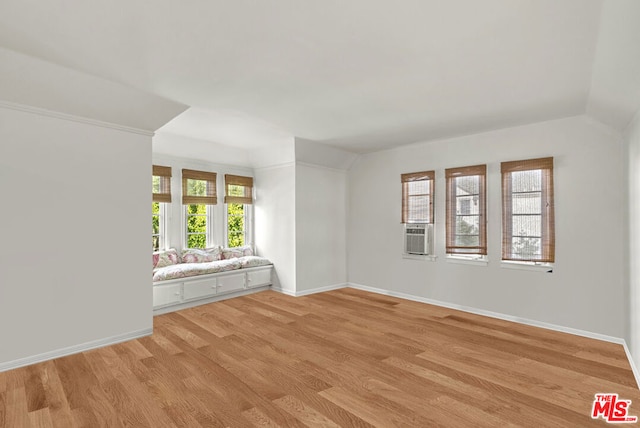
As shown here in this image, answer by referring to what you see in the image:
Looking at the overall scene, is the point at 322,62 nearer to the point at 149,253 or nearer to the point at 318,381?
the point at 318,381

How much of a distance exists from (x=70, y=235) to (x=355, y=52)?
335 cm

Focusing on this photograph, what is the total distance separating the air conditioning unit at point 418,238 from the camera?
→ 568 centimetres

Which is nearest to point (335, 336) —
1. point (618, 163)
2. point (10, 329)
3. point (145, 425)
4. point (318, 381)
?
point (318, 381)

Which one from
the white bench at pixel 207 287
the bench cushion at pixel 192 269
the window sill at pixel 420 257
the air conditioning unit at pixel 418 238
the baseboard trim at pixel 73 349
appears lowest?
the baseboard trim at pixel 73 349

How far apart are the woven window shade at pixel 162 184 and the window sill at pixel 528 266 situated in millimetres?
5273

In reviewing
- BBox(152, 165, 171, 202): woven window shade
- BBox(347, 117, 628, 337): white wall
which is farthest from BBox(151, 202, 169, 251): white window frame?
BBox(347, 117, 628, 337): white wall

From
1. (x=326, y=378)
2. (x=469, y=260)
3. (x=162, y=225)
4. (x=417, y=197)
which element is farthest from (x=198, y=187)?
(x=469, y=260)

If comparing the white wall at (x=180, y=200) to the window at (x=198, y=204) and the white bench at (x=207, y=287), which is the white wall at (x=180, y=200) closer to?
the window at (x=198, y=204)

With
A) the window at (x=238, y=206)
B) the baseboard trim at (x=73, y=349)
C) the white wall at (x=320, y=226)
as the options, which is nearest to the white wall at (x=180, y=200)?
the window at (x=238, y=206)

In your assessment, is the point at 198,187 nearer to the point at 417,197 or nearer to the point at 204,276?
the point at 204,276

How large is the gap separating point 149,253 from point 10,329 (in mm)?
1407

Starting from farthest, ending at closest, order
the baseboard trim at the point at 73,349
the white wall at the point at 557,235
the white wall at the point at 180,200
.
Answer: the white wall at the point at 180,200, the white wall at the point at 557,235, the baseboard trim at the point at 73,349

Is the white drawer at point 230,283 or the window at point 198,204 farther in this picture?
the window at point 198,204

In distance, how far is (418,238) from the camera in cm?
577
